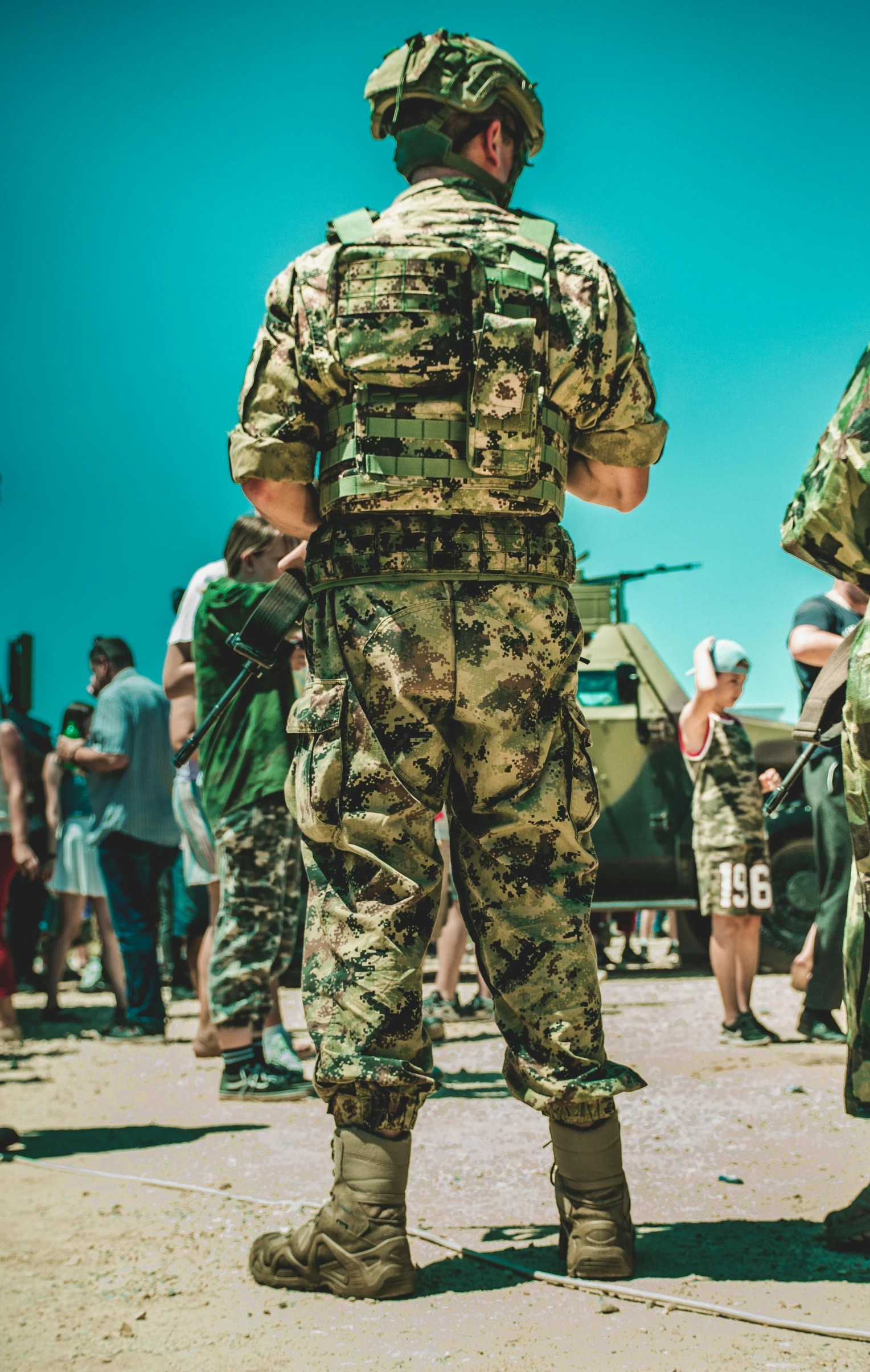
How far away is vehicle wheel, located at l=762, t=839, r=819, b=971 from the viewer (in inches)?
313

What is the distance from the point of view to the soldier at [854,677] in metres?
2.25

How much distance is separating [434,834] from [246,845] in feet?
6.39

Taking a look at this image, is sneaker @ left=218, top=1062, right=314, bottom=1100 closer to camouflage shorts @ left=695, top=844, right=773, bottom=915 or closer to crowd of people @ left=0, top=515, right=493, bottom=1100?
crowd of people @ left=0, top=515, right=493, bottom=1100

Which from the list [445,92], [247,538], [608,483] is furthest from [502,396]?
[247,538]

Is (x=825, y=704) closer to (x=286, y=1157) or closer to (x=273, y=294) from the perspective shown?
(x=273, y=294)

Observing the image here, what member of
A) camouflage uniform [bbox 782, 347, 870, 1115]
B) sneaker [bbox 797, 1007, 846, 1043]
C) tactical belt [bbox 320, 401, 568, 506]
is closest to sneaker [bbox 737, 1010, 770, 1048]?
sneaker [bbox 797, 1007, 846, 1043]

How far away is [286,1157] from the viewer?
3.11 metres

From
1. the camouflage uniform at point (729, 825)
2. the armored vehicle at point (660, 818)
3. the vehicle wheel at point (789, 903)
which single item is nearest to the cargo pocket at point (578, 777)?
the camouflage uniform at point (729, 825)

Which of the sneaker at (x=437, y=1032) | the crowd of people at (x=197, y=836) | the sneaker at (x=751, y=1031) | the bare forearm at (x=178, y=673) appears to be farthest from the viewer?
the sneaker at (x=437, y=1032)

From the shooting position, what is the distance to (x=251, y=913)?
4.02 metres

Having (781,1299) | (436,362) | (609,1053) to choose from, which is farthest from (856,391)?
(609,1053)

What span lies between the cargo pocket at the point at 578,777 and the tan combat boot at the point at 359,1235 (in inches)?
25.2

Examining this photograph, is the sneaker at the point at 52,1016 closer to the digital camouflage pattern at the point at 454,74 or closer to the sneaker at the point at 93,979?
the sneaker at the point at 93,979

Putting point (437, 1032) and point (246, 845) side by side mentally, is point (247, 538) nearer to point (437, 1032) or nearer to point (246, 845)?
point (246, 845)
